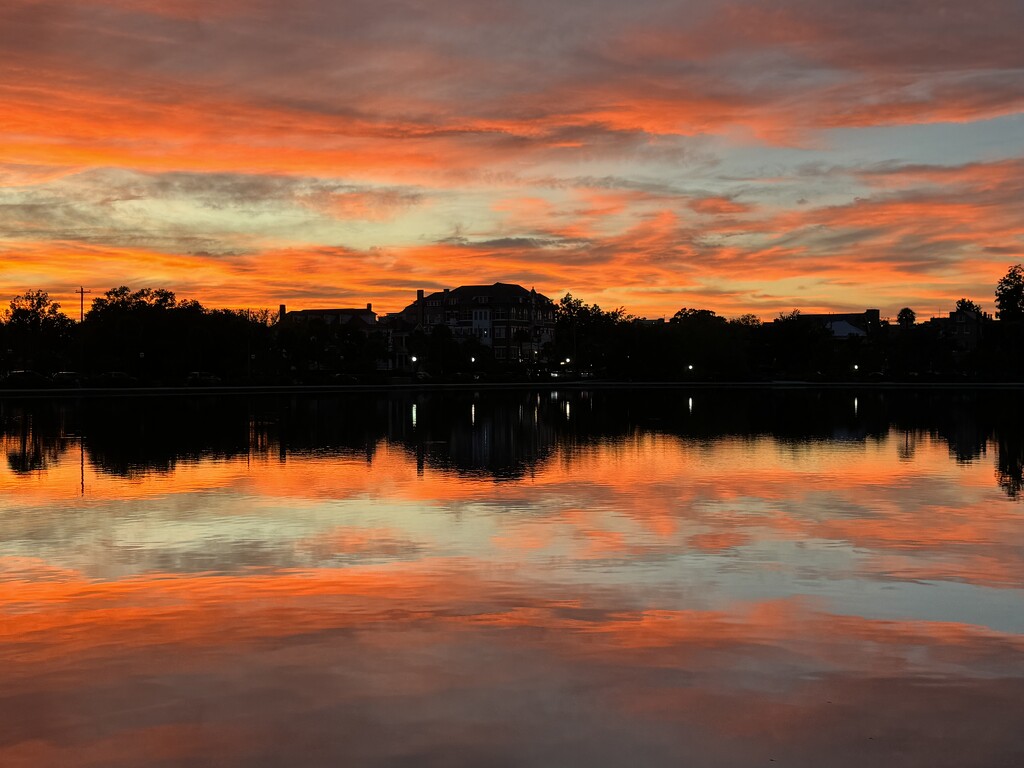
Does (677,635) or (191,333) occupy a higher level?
(191,333)

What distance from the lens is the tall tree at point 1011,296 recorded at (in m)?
176

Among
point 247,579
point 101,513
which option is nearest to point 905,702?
point 247,579

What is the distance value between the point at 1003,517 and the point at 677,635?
12013 millimetres

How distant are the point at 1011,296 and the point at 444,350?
101845 millimetres

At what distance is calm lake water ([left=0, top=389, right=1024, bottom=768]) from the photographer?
8602 mm

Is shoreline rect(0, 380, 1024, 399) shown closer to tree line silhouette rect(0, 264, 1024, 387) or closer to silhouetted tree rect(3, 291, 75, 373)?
tree line silhouette rect(0, 264, 1024, 387)

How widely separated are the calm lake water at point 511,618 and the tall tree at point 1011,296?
166290 millimetres

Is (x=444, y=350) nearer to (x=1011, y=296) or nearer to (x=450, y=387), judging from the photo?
(x=450, y=387)

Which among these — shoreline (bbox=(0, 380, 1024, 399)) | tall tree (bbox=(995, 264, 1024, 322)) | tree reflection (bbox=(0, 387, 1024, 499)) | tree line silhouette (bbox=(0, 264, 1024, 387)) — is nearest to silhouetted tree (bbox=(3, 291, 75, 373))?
tree line silhouette (bbox=(0, 264, 1024, 387))

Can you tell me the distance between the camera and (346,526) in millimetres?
19203

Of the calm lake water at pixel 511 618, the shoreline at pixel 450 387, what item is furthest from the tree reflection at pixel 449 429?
the shoreline at pixel 450 387

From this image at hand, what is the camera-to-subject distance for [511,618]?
12.3 m

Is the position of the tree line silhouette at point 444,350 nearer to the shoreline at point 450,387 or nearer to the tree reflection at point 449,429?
the shoreline at point 450,387

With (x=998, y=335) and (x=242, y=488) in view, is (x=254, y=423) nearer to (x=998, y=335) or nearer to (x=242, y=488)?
(x=242, y=488)
